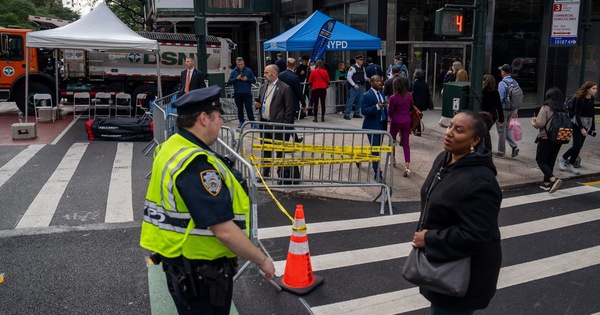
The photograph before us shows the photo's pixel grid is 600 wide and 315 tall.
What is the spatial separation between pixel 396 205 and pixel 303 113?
8.90m

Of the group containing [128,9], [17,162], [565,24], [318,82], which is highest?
[128,9]

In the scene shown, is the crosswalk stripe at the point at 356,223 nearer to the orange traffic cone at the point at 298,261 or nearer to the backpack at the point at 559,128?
the backpack at the point at 559,128

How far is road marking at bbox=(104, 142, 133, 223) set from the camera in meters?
7.35

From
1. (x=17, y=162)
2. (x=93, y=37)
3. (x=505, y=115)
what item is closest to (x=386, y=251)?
(x=505, y=115)

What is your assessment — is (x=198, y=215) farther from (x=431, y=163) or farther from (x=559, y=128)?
(x=431, y=163)

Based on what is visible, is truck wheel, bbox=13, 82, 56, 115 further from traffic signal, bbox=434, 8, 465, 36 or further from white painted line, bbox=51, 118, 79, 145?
traffic signal, bbox=434, 8, 465, 36

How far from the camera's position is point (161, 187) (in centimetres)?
285

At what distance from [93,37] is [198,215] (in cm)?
1249

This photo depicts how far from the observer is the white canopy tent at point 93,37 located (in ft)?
43.9

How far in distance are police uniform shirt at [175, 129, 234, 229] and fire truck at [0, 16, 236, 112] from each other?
1338 cm

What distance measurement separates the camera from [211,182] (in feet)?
8.89

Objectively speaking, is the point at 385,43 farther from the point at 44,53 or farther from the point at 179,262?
the point at 179,262

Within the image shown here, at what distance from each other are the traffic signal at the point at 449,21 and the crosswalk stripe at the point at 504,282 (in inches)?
142

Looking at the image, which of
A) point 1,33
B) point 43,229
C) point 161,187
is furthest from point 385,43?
point 161,187
